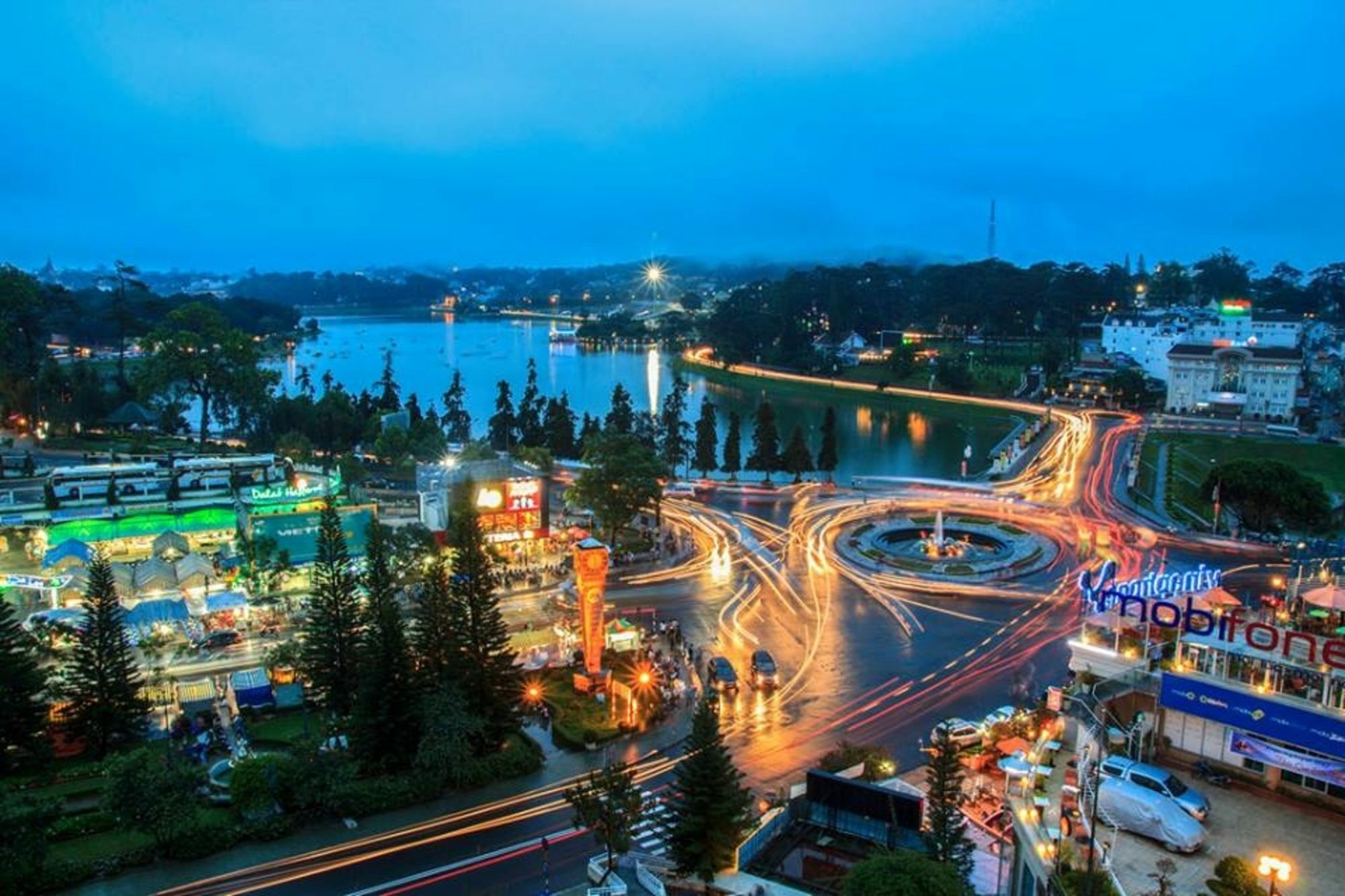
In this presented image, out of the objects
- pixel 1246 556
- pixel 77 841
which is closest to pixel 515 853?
pixel 77 841

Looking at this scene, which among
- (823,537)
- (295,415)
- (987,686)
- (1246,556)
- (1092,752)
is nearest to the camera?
(1092,752)

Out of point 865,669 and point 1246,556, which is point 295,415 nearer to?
point 865,669

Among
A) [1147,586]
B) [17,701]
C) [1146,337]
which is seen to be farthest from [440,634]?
[1146,337]

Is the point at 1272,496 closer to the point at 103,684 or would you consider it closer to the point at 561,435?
the point at 561,435

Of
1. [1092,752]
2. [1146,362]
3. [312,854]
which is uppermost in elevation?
[1146,362]

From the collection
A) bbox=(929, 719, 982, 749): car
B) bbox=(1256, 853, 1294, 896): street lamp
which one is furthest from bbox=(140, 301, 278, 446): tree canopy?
bbox=(1256, 853, 1294, 896): street lamp

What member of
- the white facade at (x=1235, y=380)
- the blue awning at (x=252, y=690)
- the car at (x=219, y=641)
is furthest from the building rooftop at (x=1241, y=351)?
the blue awning at (x=252, y=690)

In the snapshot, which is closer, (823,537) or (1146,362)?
(823,537)
